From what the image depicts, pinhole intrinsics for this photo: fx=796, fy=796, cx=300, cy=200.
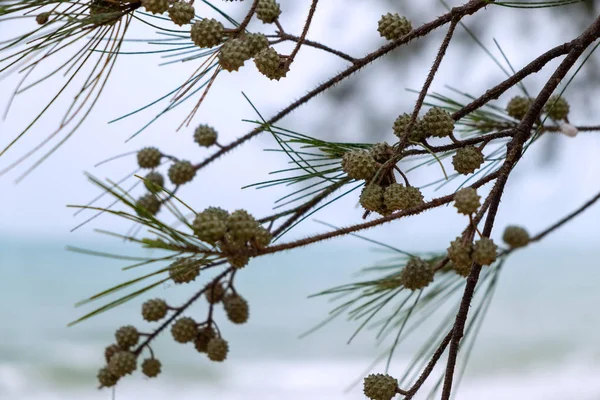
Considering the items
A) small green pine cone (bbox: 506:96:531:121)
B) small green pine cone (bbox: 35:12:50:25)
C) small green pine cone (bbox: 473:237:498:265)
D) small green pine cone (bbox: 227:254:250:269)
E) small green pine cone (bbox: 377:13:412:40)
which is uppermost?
small green pine cone (bbox: 506:96:531:121)

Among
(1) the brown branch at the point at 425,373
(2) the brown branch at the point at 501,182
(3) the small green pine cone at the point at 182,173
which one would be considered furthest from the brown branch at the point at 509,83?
(3) the small green pine cone at the point at 182,173

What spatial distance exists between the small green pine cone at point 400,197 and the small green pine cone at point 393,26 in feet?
0.34

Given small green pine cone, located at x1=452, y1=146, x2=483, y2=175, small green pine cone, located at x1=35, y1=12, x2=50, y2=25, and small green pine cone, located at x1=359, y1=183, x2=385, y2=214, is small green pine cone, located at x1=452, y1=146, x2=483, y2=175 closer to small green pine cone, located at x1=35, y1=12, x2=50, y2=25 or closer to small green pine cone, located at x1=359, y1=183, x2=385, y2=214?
small green pine cone, located at x1=359, y1=183, x2=385, y2=214

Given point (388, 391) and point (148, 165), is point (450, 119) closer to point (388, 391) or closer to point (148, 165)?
point (388, 391)

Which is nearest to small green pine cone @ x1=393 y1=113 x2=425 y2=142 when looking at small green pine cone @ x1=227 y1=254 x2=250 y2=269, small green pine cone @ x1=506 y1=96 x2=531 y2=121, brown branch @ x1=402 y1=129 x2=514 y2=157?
brown branch @ x1=402 y1=129 x2=514 y2=157

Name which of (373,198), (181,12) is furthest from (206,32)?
(373,198)

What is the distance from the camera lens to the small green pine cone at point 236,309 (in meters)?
0.56

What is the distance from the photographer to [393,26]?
1.38 feet

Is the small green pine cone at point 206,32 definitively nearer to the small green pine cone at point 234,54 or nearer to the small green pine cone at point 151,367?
the small green pine cone at point 234,54

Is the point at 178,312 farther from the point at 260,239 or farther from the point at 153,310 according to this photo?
the point at 260,239

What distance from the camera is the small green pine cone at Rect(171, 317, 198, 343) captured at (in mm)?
530

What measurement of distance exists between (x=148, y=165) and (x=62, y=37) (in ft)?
0.57

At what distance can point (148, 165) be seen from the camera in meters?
0.57

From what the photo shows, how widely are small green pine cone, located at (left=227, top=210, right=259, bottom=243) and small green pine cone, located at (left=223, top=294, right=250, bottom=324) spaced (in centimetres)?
25
